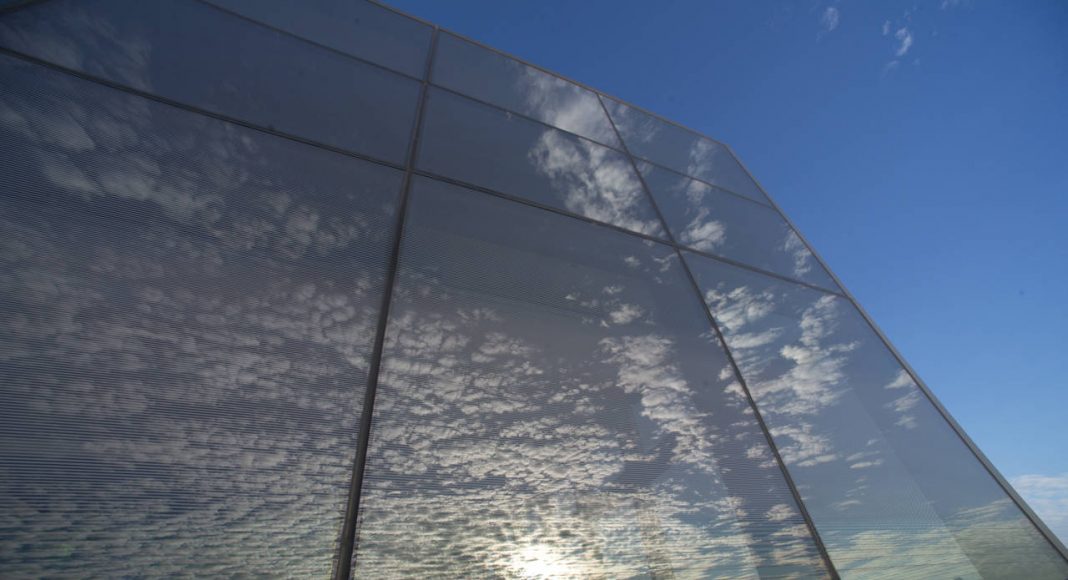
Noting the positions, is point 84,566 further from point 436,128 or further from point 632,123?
point 632,123

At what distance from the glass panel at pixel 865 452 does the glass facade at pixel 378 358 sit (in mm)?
15

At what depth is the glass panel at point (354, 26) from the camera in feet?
7.51

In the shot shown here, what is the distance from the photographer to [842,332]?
2.59 m

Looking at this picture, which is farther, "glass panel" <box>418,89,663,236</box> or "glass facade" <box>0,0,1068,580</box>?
"glass panel" <box>418,89,663,236</box>

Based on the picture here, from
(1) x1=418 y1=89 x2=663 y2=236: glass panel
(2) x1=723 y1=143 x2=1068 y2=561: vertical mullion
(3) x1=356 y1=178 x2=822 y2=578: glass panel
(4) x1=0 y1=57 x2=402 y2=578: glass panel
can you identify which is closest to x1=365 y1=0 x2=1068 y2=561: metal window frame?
(2) x1=723 y1=143 x2=1068 y2=561: vertical mullion

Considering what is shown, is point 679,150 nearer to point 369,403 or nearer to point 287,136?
point 287,136

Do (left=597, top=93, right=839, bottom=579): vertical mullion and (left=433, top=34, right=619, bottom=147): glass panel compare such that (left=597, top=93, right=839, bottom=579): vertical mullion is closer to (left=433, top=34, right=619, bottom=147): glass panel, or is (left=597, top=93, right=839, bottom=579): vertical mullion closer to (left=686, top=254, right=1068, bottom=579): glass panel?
(left=686, top=254, right=1068, bottom=579): glass panel

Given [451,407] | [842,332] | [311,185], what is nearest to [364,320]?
[451,407]

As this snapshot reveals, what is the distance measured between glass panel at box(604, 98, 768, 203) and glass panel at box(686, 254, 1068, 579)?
1.15m

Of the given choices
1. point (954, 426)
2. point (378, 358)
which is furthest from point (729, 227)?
point (378, 358)

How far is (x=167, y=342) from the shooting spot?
108cm

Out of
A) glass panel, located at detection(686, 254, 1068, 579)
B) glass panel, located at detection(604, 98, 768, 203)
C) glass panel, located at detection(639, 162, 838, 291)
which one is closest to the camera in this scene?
glass panel, located at detection(686, 254, 1068, 579)

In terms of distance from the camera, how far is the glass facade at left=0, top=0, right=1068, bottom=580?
952 mm

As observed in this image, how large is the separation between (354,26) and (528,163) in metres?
1.41
